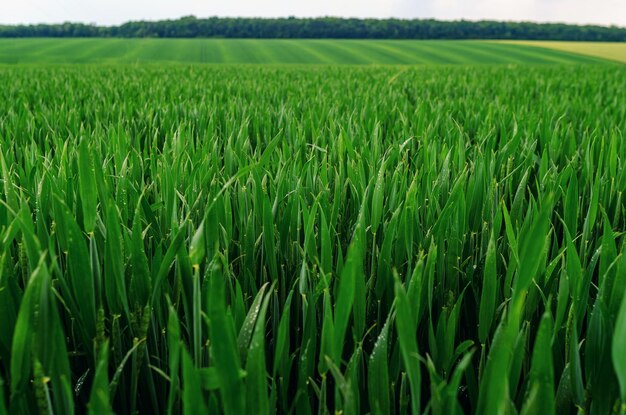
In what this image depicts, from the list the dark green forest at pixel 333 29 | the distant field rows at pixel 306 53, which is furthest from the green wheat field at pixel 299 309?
the dark green forest at pixel 333 29

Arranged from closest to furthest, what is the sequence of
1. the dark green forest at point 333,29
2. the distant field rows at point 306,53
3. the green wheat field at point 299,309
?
the green wheat field at point 299,309
the distant field rows at point 306,53
the dark green forest at point 333,29

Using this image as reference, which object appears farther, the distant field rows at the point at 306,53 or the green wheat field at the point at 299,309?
the distant field rows at the point at 306,53

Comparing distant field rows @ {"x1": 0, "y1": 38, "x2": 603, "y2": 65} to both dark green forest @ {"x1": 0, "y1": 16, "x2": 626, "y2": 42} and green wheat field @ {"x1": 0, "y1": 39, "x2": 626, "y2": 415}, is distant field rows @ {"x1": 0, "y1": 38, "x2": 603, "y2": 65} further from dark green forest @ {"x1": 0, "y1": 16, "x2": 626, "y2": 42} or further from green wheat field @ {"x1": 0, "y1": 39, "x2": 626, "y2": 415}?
green wheat field @ {"x1": 0, "y1": 39, "x2": 626, "y2": 415}

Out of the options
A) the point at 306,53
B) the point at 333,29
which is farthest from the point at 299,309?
the point at 333,29

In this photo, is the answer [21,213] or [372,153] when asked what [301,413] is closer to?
[21,213]

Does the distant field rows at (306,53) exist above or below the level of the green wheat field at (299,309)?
below

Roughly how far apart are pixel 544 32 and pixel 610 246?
51751 millimetres

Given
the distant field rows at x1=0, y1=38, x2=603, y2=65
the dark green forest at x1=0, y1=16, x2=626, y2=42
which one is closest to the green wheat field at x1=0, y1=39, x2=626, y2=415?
the distant field rows at x1=0, y1=38, x2=603, y2=65

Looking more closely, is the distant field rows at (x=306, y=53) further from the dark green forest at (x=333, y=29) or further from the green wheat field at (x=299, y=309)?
the green wheat field at (x=299, y=309)

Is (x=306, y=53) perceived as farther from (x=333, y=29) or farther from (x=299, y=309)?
(x=299, y=309)

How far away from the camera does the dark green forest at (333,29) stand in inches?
1778

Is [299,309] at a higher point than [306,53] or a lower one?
higher

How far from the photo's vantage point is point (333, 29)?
48469 mm

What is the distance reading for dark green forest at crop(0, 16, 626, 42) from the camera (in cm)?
4516
